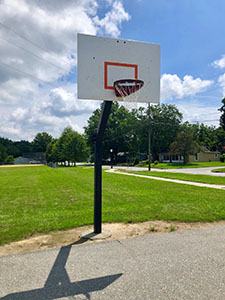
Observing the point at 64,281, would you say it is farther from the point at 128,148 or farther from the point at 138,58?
the point at 128,148

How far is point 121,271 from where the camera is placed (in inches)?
125

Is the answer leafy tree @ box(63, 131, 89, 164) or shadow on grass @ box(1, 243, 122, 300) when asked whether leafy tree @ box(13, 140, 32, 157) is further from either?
shadow on grass @ box(1, 243, 122, 300)

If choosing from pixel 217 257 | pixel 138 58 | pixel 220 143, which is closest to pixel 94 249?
pixel 217 257

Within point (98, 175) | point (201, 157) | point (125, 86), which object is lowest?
point (98, 175)

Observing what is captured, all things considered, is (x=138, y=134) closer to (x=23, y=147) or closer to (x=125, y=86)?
(x=125, y=86)

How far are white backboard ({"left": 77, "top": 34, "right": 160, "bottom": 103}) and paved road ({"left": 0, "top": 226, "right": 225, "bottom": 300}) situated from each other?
3.16 meters

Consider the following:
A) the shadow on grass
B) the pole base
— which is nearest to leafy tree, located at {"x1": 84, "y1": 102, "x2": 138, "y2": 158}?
the pole base

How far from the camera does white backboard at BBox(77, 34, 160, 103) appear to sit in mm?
5070

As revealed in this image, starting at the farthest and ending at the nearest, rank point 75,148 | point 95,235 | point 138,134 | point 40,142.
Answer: point 40,142 < point 138,134 < point 75,148 < point 95,235

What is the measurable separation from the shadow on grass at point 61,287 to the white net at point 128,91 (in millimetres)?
3547

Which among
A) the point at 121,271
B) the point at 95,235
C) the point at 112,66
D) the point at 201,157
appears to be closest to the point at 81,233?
the point at 95,235

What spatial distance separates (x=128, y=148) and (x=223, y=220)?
2089 inches

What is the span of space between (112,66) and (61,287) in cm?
455

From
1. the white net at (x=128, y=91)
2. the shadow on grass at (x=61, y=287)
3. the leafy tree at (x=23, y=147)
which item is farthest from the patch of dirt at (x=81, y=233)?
the leafy tree at (x=23, y=147)
